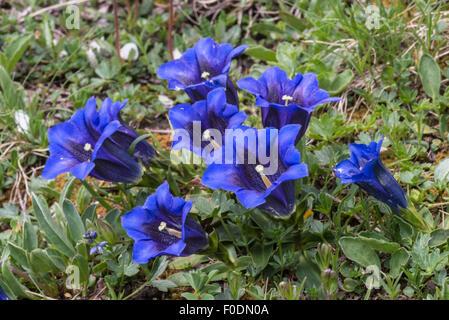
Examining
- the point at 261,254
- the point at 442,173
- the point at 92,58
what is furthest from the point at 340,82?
the point at 92,58

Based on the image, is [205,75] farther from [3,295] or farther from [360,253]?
[3,295]

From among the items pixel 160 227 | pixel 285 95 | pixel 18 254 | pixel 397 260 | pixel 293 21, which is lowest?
pixel 18 254

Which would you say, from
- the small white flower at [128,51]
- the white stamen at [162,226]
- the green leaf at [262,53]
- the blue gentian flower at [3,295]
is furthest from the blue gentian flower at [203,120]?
the small white flower at [128,51]

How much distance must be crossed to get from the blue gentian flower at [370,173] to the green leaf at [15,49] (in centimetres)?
209

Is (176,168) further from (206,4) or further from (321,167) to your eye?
(206,4)

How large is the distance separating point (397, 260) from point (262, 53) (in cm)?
145

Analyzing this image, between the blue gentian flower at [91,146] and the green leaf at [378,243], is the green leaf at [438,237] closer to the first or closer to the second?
the green leaf at [378,243]

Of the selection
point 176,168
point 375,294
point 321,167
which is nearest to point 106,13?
point 176,168

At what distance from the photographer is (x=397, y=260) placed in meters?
2.01

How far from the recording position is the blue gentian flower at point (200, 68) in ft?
7.34

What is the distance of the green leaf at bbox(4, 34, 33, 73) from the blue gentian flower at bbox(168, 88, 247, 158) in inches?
61.9

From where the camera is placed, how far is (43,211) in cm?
234

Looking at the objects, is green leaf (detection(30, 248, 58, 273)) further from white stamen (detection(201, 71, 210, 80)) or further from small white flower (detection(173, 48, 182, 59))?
small white flower (detection(173, 48, 182, 59))
